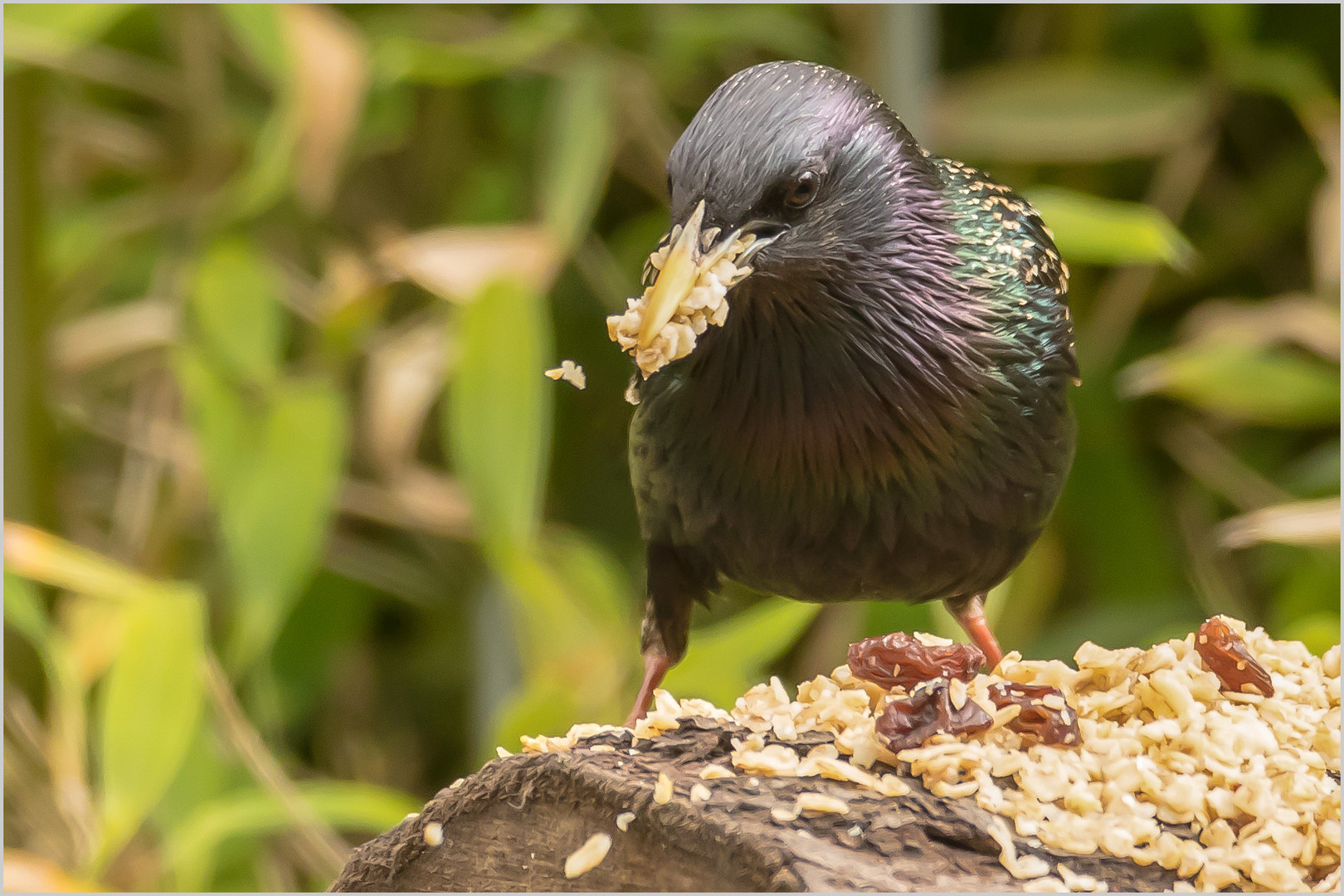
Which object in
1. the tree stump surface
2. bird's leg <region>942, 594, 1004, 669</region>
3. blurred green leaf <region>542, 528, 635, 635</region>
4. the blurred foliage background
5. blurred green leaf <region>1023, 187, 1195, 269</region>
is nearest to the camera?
the tree stump surface

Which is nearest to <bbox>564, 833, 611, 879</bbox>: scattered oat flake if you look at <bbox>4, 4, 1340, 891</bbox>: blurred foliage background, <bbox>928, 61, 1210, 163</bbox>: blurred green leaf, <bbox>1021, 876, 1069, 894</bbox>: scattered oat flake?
<bbox>1021, 876, 1069, 894</bbox>: scattered oat flake

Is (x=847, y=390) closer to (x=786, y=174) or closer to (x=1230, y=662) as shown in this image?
(x=786, y=174)

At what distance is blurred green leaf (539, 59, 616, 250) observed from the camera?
1693 mm

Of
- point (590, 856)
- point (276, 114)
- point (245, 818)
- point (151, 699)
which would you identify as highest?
point (276, 114)

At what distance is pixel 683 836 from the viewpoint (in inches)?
28.7

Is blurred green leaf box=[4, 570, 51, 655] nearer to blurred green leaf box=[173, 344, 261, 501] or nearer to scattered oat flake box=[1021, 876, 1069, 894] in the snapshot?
blurred green leaf box=[173, 344, 261, 501]

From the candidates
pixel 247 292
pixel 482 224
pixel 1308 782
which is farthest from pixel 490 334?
pixel 1308 782

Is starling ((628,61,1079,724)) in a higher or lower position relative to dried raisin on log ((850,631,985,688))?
higher

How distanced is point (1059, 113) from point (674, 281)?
133 cm

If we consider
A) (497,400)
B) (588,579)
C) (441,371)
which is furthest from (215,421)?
(588,579)

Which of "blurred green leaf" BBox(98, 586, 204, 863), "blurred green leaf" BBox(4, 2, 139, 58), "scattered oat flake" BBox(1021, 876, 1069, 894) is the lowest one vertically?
"blurred green leaf" BBox(98, 586, 204, 863)

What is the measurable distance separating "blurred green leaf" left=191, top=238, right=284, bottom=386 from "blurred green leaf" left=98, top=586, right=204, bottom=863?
349 millimetres

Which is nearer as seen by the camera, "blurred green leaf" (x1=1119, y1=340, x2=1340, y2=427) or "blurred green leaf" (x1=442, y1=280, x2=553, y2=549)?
"blurred green leaf" (x1=442, y1=280, x2=553, y2=549)

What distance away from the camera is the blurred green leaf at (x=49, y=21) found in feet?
5.39
